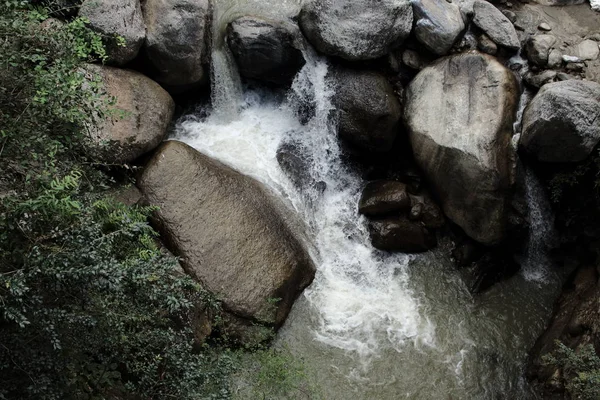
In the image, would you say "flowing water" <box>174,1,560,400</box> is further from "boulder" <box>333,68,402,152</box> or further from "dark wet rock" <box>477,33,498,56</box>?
"dark wet rock" <box>477,33,498,56</box>

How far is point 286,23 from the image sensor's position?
29.4 feet

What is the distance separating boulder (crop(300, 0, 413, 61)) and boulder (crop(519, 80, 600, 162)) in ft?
8.14

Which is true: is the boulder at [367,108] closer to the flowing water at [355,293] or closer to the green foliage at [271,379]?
the flowing water at [355,293]

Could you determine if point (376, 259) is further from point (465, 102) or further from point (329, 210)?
point (465, 102)

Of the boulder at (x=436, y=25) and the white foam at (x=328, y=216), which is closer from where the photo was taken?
the white foam at (x=328, y=216)

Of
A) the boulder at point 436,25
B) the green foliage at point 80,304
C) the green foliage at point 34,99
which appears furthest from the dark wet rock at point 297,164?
the green foliage at point 34,99

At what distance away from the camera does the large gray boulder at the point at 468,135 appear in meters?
7.95

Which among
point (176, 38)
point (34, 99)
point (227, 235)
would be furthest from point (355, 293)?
point (34, 99)

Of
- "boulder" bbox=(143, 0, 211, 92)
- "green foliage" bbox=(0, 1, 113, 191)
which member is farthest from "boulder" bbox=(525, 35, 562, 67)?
"green foliage" bbox=(0, 1, 113, 191)

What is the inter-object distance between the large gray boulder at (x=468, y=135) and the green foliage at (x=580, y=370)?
7.10ft

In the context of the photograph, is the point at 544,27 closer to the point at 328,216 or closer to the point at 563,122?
the point at 563,122

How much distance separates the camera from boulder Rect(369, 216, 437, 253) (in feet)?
28.2

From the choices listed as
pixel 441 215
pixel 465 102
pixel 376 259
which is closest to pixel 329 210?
pixel 376 259

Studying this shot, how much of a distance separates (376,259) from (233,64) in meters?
4.16
